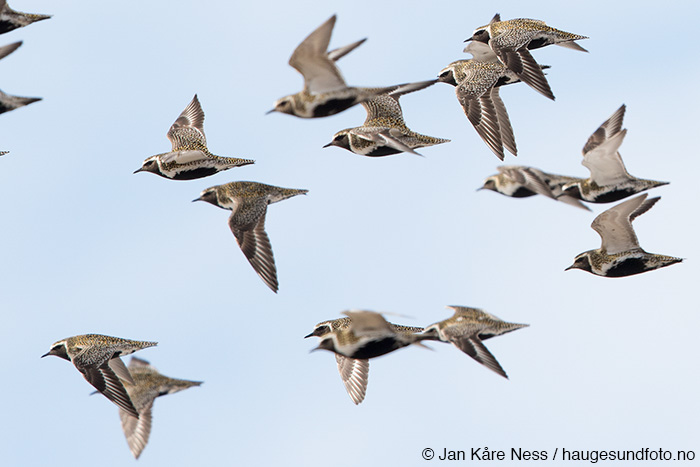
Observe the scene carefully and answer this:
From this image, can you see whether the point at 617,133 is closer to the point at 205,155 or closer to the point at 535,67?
the point at 535,67

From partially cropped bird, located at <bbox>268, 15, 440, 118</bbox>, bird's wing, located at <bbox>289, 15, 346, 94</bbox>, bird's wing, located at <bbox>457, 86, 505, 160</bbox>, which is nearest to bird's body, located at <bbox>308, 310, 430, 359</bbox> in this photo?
partially cropped bird, located at <bbox>268, 15, 440, 118</bbox>

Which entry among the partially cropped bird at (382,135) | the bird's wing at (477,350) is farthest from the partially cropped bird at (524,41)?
the bird's wing at (477,350)

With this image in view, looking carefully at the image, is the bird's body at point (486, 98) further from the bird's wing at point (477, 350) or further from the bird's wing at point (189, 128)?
the bird's wing at point (477, 350)

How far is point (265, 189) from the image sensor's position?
72.5ft

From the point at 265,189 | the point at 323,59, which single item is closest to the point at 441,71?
the point at 265,189

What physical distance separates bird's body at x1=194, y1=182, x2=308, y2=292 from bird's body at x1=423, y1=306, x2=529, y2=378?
3785mm

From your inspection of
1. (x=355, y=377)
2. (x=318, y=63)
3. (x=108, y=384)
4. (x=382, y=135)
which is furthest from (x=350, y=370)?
(x=318, y=63)

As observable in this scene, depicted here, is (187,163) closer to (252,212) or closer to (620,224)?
(252,212)

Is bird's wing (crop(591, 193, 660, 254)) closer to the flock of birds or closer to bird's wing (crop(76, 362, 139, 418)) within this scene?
the flock of birds

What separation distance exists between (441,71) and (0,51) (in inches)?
357

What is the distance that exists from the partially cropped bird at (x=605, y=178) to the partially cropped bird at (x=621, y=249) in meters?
0.23

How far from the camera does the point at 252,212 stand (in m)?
21.8

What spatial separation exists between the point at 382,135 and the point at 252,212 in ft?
9.09

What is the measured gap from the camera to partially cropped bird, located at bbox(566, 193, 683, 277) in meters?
20.5
